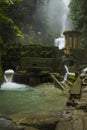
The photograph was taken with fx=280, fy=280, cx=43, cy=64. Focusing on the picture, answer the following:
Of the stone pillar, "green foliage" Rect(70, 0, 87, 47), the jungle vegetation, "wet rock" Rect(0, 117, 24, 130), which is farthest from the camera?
the jungle vegetation

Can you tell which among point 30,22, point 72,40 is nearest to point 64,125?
point 72,40

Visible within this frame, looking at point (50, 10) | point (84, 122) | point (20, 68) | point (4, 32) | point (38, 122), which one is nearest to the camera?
point (84, 122)

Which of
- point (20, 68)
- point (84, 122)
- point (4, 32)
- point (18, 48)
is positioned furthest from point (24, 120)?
point (4, 32)

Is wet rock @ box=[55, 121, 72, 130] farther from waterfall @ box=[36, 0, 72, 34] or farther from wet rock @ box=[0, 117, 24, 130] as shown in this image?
waterfall @ box=[36, 0, 72, 34]

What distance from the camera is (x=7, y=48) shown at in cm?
2462

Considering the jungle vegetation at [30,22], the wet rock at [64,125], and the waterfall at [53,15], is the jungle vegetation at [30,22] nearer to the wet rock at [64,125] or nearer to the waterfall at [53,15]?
the waterfall at [53,15]

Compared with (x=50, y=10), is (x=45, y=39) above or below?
below

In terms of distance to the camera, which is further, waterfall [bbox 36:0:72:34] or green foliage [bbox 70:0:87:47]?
waterfall [bbox 36:0:72:34]

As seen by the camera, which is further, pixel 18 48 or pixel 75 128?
pixel 18 48

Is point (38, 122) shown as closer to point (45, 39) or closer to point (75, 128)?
point (75, 128)

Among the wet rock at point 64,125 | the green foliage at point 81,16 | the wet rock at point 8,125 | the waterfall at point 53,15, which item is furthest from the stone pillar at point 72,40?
the wet rock at point 64,125

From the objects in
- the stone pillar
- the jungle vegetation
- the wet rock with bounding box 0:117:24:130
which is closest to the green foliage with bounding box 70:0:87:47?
the jungle vegetation

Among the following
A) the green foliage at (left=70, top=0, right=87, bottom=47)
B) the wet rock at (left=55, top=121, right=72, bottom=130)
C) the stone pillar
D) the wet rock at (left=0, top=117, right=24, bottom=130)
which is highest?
the green foliage at (left=70, top=0, right=87, bottom=47)

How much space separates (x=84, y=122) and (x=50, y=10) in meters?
45.1
